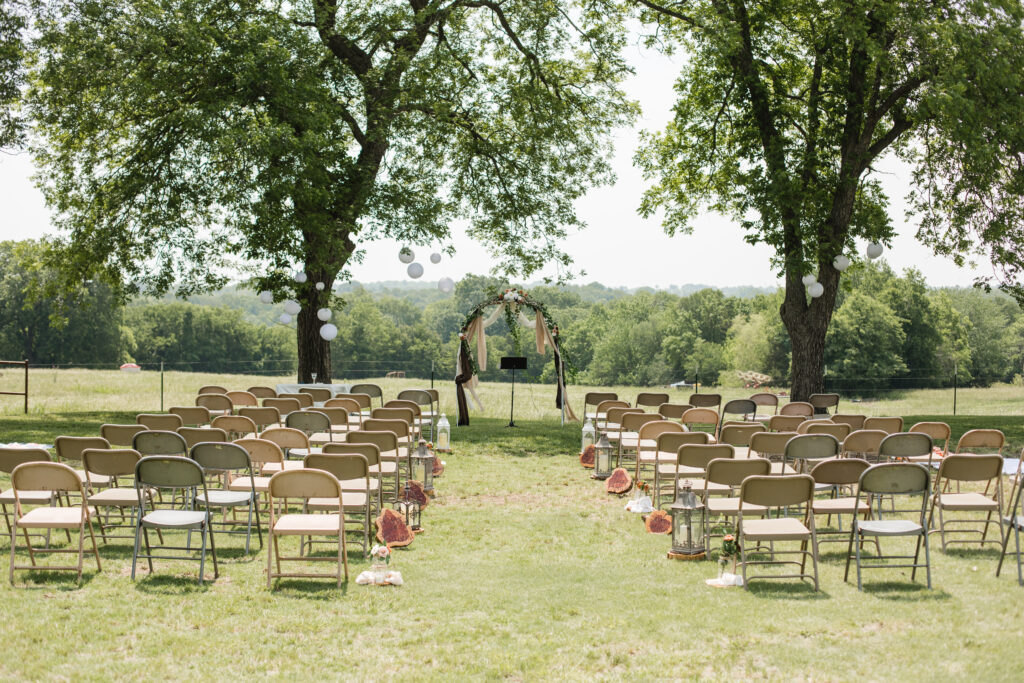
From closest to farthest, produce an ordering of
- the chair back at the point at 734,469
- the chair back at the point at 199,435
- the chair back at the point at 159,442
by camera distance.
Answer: the chair back at the point at 734,469 < the chair back at the point at 159,442 < the chair back at the point at 199,435

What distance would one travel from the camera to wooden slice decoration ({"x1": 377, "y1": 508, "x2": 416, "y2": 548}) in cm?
698

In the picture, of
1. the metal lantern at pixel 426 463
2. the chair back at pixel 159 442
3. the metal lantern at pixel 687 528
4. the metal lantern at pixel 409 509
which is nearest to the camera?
the metal lantern at pixel 687 528

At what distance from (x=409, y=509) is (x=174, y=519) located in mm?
2313

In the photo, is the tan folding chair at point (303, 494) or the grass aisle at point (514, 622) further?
the tan folding chair at point (303, 494)

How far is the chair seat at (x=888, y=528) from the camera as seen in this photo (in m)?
5.95

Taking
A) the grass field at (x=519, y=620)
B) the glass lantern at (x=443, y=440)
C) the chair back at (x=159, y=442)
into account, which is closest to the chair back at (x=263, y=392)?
the glass lantern at (x=443, y=440)

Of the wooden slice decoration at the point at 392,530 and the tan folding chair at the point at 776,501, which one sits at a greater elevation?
the tan folding chair at the point at 776,501

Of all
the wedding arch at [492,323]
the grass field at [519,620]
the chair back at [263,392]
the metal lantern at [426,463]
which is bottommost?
the grass field at [519,620]

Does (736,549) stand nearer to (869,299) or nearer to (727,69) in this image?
(727,69)

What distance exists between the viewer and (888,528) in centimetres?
605

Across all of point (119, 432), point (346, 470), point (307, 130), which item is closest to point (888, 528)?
point (346, 470)

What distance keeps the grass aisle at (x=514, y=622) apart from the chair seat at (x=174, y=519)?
0.36 metres

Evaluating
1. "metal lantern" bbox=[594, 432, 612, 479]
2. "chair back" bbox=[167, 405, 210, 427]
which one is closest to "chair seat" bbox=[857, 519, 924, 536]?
"metal lantern" bbox=[594, 432, 612, 479]

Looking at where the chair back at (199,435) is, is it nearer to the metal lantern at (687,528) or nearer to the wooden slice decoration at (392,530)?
the wooden slice decoration at (392,530)
